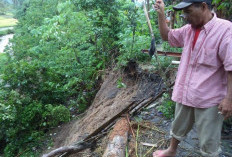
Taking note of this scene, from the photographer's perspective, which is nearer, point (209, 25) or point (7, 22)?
point (209, 25)

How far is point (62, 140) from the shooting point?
16.5 feet

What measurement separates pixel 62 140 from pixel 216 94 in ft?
14.4

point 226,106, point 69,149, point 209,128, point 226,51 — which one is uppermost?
point 226,51

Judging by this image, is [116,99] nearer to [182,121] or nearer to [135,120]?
[135,120]

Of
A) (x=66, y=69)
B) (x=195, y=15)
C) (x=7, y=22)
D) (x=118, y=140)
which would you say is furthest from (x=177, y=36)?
(x=7, y=22)

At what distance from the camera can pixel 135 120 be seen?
10.4 feet

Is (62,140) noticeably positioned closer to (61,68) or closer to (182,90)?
(61,68)

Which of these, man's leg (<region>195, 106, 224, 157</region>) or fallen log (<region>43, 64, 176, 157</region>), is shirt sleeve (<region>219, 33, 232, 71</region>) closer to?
man's leg (<region>195, 106, 224, 157</region>)

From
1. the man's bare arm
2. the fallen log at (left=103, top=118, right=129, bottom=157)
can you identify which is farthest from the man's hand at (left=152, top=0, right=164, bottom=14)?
the fallen log at (left=103, top=118, right=129, bottom=157)

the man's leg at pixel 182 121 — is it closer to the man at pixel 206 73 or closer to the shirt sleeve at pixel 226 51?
the man at pixel 206 73

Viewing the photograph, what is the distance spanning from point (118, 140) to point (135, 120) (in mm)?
655

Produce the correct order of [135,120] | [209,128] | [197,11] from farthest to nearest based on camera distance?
1. [135,120]
2. [209,128]
3. [197,11]

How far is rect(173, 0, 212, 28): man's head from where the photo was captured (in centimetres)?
156

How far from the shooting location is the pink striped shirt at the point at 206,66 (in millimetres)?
1510
